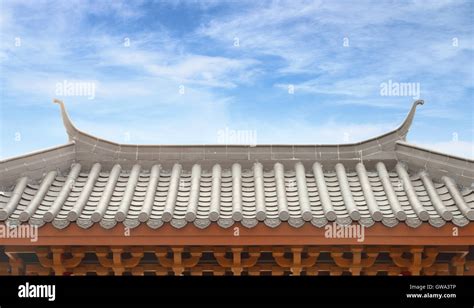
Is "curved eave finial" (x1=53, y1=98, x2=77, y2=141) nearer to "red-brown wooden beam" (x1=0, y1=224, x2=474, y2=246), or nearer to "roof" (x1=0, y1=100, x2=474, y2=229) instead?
"roof" (x1=0, y1=100, x2=474, y2=229)

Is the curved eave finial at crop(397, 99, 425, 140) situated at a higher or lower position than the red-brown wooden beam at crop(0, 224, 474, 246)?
higher

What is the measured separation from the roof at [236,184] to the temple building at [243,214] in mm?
18

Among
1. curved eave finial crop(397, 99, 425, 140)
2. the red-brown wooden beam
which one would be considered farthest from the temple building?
curved eave finial crop(397, 99, 425, 140)

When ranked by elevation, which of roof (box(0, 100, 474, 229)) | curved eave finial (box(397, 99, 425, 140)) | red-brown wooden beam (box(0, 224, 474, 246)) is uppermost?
curved eave finial (box(397, 99, 425, 140))

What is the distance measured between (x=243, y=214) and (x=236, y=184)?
99 centimetres

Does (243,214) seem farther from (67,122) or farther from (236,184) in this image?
(67,122)

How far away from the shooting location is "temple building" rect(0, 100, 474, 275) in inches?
311

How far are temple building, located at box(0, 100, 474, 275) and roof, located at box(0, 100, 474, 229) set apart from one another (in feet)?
0.06

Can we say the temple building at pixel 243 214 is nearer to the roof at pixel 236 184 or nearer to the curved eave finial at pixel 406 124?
the roof at pixel 236 184

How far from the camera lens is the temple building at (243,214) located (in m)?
7.90
